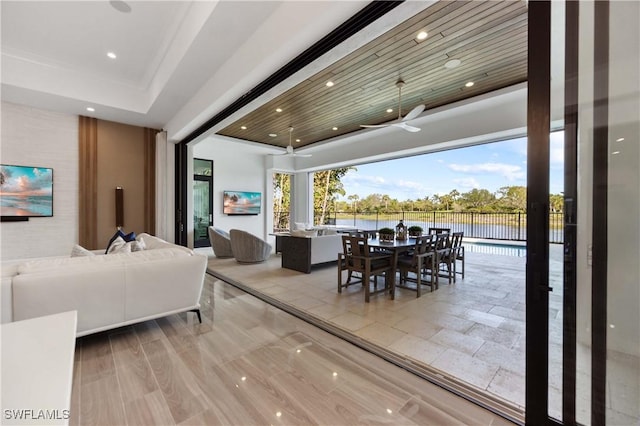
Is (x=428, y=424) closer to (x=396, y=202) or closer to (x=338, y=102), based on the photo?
(x=338, y=102)

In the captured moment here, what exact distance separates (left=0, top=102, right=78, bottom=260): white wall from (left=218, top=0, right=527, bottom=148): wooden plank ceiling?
3.39m

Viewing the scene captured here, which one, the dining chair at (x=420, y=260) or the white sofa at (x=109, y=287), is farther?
the dining chair at (x=420, y=260)

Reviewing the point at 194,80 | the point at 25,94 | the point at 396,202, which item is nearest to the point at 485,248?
the point at 396,202

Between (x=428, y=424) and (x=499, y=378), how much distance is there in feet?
2.62

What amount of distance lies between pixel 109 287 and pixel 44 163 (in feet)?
14.9

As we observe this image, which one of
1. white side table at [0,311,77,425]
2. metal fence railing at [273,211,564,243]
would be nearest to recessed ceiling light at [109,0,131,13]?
white side table at [0,311,77,425]

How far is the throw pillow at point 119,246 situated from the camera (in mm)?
2966

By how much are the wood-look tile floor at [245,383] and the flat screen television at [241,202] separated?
5.71 meters

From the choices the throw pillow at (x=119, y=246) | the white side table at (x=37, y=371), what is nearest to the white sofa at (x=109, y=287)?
the throw pillow at (x=119, y=246)

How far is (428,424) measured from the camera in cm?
156

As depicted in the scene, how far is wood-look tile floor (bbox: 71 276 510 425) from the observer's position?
1609mm

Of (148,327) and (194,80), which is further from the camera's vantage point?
(194,80)

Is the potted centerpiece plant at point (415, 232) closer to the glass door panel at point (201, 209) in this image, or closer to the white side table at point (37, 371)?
the white side table at point (37, 371)

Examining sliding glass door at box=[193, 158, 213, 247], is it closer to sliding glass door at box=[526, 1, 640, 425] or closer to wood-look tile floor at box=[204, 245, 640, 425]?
wood-look tile floor at box=[204, 245, 640, 425]
